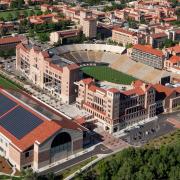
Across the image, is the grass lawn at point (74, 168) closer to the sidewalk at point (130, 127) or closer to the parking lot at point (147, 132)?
the parking lot at point (147, 132)

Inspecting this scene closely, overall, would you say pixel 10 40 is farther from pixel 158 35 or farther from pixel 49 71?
pixel 158 35

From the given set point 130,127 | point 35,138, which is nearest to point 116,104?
point 130,127

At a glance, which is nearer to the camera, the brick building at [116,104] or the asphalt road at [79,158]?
the asphalt road at [79,158]

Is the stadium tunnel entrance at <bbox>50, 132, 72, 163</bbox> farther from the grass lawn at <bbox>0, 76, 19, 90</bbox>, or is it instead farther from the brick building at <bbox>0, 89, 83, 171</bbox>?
the grass lawn at <bbox>0, 76, 19, 90</bbox>

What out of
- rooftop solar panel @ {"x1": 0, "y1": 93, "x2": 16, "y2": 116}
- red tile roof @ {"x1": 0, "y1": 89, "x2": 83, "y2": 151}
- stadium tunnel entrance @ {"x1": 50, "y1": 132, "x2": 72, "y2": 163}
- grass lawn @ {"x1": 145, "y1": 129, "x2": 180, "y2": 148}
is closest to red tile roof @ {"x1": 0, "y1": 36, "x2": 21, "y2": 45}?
rooftop solar panel @ {"x1": 0, "y1": 93, "x2": 16, "y2": 116}

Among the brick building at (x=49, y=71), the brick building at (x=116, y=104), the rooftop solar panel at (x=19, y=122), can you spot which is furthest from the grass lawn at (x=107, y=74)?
the rooftop solar panel at (x=19, y=122)

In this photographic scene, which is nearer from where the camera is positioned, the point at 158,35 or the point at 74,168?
the point at 74,168

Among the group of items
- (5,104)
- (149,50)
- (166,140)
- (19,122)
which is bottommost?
(166,140)

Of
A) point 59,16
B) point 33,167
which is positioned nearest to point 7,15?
point 59,16
